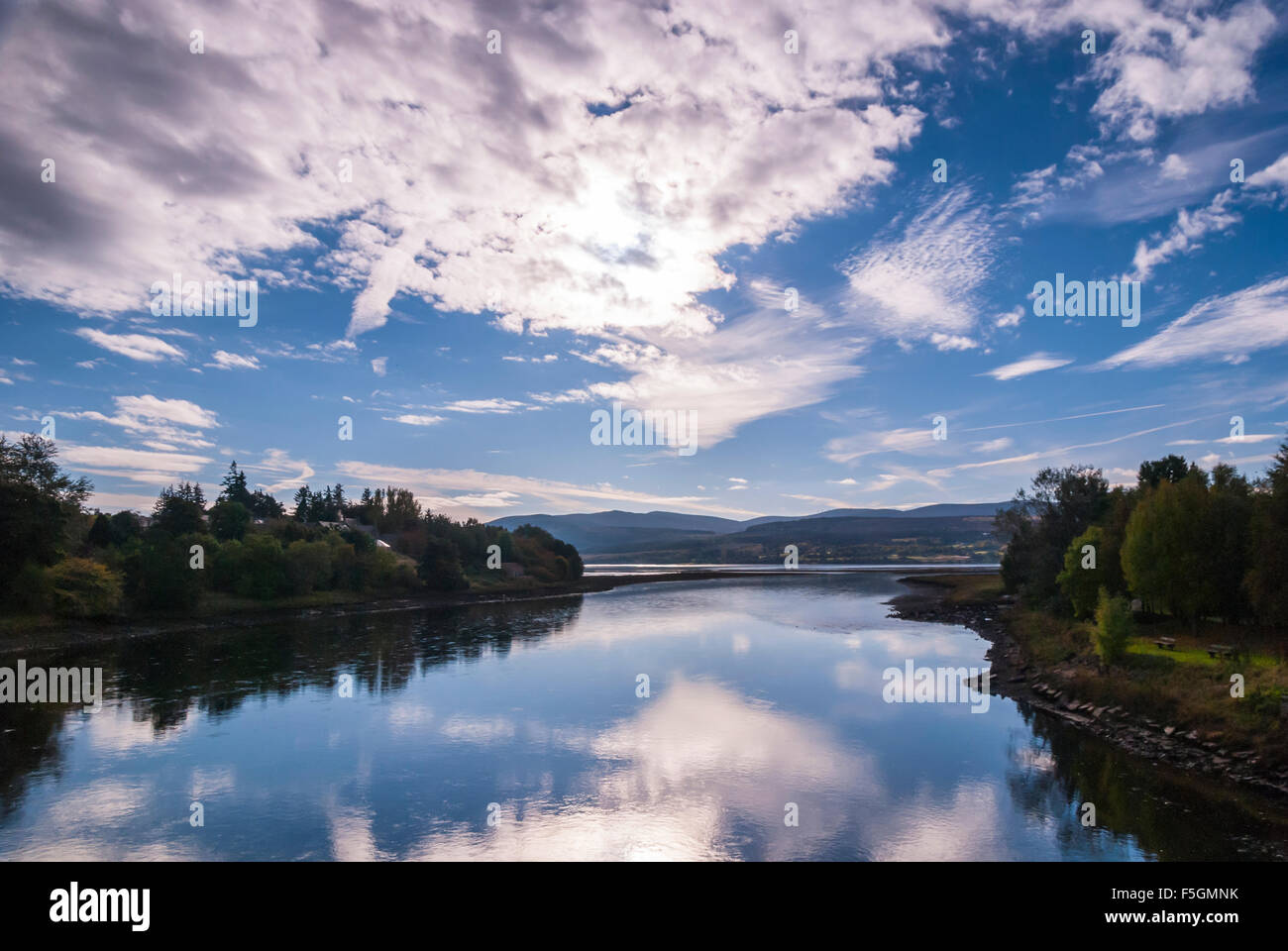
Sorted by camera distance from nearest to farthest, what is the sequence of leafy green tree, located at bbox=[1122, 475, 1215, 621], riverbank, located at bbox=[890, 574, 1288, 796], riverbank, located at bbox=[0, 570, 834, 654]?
1. riverbank, located at bbox=[890, 574, 1288, 796]
2. leafy green tree, located at bbox=[1122, 475, 1215, 621]
3. riverbank, located at bbox=[0, 570, 834, 654]

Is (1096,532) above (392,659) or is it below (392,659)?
above

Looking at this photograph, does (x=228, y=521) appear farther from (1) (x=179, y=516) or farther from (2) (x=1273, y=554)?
(2) (x=1273, y=554)

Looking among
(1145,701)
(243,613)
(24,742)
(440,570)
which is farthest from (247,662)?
(440,570)

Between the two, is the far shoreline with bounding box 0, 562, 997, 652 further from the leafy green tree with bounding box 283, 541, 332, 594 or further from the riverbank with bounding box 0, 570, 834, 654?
the leafy green tree with bounding box 283, 541, 332, 594

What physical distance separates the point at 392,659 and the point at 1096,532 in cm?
4394

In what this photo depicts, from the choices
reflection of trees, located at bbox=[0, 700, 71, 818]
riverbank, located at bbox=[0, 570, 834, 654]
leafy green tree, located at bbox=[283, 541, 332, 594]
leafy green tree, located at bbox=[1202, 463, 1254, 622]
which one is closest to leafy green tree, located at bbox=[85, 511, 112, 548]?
riverbank, located at bbox=[0, 570, 834, 654]

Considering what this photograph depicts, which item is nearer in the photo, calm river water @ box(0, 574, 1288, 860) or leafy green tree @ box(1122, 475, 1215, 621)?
calm river water @ box(0, 574, 1288, 860)

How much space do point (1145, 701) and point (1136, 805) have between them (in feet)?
28.2

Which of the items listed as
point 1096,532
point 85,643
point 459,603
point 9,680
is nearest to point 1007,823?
point 1096,532

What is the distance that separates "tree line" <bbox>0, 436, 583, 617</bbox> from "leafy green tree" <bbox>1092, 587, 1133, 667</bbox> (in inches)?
2506

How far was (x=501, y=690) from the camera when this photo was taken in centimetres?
3512

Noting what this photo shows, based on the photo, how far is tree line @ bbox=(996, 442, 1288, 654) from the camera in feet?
87.0
